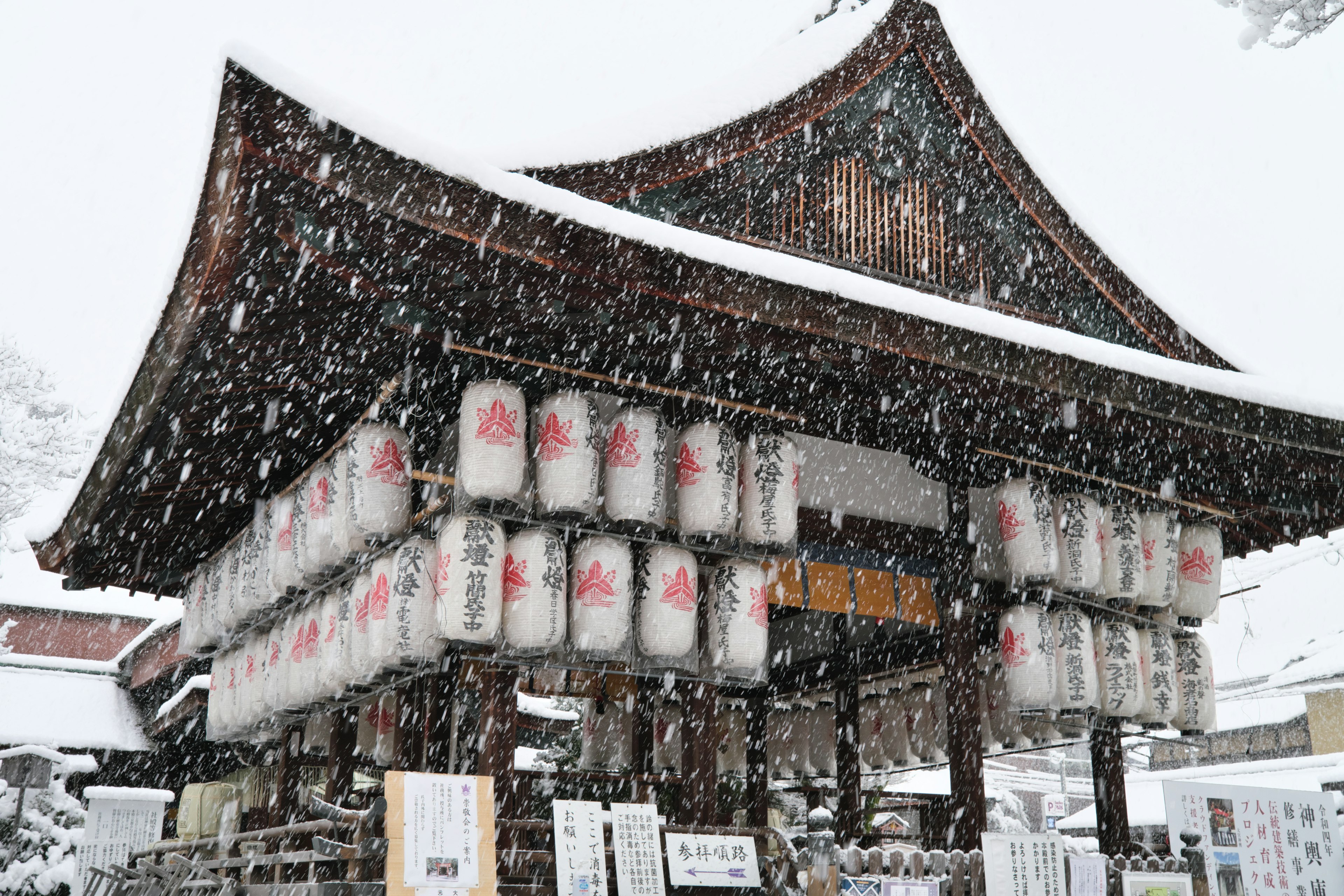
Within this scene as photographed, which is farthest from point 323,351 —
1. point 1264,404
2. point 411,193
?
point 1264,404

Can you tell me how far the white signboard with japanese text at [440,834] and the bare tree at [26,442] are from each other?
2559 centimetres

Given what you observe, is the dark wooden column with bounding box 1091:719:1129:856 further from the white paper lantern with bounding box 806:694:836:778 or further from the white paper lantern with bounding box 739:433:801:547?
the white paper lantern with bounding box 739:433:801:547

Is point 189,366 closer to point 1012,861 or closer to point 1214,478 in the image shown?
point 1012,861

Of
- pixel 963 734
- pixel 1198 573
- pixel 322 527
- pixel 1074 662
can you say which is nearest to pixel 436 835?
pixel 322 527

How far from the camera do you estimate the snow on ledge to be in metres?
13.7

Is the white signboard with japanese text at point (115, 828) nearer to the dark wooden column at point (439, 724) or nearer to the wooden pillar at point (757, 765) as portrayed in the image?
the wooden pillar at point (757, 765)

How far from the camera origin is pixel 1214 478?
319 inches

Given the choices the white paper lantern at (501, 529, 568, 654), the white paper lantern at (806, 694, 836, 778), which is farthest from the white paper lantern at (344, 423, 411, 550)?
the white paper lantern at (806, 694, 836, 778)

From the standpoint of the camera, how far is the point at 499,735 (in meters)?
5.78

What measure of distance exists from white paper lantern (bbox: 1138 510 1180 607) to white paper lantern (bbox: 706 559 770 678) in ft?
10.4

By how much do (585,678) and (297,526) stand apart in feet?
7.39

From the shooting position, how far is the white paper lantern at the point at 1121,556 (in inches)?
299

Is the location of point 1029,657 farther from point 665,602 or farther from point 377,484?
point 377,484

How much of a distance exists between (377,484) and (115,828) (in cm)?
1033
